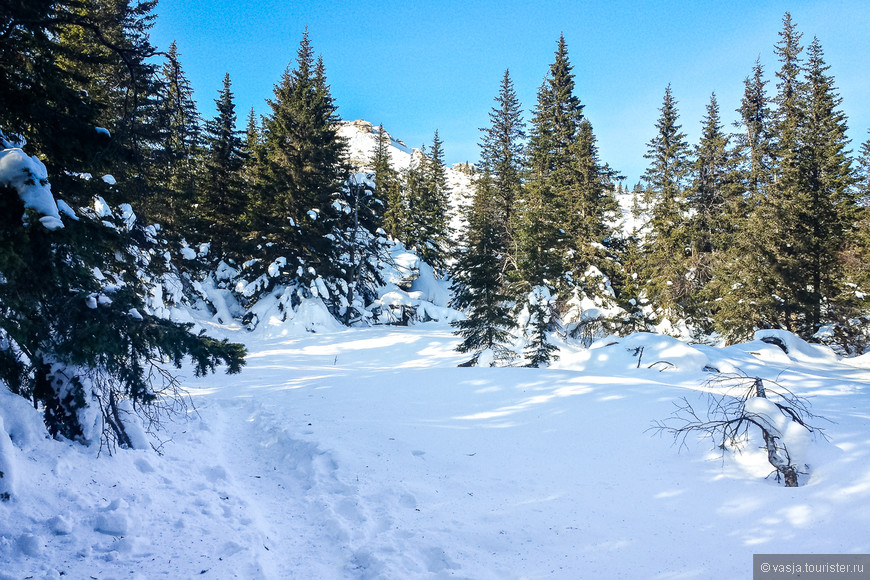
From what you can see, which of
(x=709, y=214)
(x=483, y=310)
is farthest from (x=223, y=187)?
(x=709, y=214)

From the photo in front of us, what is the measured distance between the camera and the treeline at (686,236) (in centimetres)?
1619

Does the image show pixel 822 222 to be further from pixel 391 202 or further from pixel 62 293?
pixel 391 202

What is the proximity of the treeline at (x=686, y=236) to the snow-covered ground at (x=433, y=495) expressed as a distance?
27.7 feet

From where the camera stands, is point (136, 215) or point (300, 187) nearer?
point (136, 215)

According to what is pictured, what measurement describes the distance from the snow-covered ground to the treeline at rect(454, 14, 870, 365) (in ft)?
27.7

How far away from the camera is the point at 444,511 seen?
13.9ft

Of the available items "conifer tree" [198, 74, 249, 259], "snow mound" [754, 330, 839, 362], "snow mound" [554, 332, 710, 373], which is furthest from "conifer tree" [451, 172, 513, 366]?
"conifer tree" [198, 74, 249, 259]

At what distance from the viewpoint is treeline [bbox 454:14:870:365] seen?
53.1 ft

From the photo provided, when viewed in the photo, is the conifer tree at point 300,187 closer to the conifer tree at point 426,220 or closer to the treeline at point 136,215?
the treeline at point 136,215

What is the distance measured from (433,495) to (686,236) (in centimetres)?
2098

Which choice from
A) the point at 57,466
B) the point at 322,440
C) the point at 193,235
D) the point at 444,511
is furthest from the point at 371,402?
the point at 193,235

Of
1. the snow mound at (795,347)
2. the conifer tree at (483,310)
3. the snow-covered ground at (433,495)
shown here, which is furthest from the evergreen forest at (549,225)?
the snow-covered ground at (433,495)

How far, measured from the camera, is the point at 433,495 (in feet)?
→ 15.0

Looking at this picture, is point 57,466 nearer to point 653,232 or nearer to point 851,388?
point 851,388
